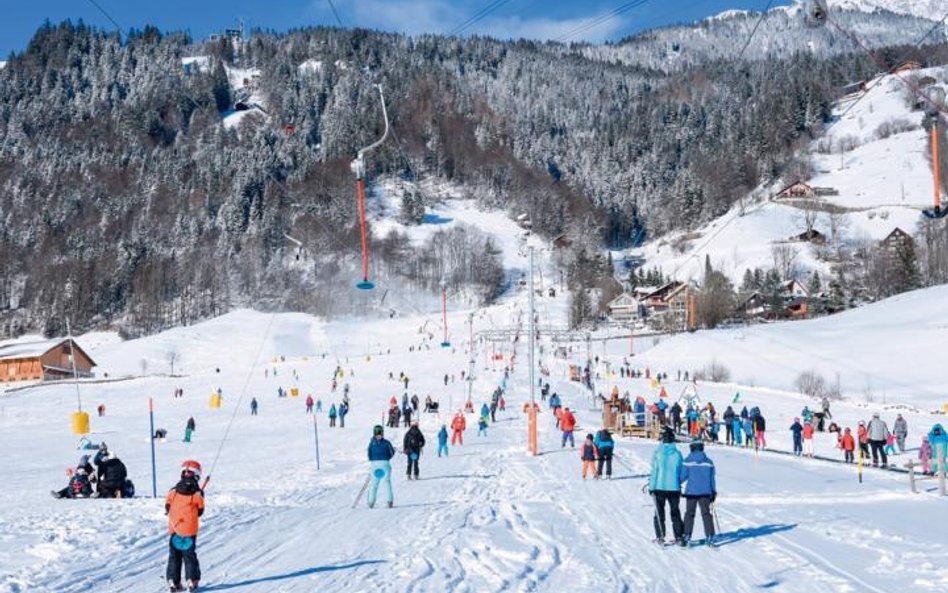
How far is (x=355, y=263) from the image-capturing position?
154 meters

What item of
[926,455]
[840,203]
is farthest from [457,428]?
[840,203]

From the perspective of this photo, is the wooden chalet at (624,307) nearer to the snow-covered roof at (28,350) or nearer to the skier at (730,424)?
the snow-covered roof at (28,350)

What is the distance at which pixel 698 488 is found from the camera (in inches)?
420

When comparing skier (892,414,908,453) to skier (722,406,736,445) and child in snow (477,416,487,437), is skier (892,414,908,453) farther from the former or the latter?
child in snow (477,416,487,437)

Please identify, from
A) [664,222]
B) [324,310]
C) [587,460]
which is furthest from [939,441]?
[664,222]

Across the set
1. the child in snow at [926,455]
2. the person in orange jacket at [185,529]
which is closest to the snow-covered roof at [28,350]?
the child in snow at [926,455]

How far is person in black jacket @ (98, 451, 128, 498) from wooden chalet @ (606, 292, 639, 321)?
10071 centimetres

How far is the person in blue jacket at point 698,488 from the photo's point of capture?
34.6 ft

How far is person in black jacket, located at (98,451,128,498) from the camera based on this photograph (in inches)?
619

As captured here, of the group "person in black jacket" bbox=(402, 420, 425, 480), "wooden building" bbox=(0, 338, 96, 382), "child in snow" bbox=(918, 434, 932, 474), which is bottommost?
"child in snow" bbox=(918, 434, 932, 474)

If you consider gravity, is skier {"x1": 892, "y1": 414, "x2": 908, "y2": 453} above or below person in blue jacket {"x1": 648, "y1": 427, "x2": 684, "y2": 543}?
below

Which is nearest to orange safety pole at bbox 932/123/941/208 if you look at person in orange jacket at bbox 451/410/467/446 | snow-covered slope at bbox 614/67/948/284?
person in orange jacket at bbox 451/410/467/446

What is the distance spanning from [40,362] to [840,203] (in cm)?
12311

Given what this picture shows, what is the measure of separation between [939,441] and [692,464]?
9.24m
